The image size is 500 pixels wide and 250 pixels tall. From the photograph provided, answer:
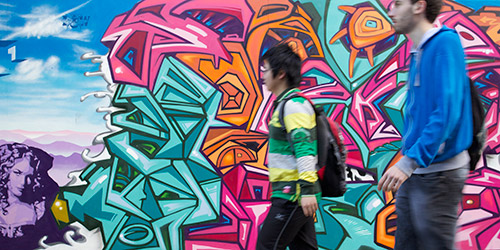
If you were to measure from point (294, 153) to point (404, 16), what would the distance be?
847mm

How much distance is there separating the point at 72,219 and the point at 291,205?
2.42 metres

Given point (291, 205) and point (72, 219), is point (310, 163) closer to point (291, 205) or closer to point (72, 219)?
point (291, 205)

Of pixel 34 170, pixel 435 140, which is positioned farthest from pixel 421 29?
pixel 34 170

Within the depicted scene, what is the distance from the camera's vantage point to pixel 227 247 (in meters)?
3.88

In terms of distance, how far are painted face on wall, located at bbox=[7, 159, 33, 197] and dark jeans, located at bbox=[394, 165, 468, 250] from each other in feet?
11.0

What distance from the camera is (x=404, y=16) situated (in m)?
1.99

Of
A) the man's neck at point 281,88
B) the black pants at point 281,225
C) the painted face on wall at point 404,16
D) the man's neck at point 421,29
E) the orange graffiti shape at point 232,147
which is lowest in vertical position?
the black pants at point 281,225

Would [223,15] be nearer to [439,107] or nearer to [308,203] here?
[308,203]

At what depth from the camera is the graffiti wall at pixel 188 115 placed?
12.7 feet

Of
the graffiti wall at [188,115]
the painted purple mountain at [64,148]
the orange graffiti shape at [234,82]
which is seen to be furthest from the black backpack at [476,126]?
the painted purple mountain at [64,148]

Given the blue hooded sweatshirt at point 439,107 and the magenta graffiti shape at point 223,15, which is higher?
the magenta graffiti shape at point 223,15

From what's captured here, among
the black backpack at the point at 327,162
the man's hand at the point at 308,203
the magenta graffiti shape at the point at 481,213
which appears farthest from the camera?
the magenta graffiti shape at the point at 481,213

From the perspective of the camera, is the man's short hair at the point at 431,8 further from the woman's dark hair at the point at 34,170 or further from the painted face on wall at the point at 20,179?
the painted face on wall at the point at 20,179

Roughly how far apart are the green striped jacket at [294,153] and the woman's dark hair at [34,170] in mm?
2439
